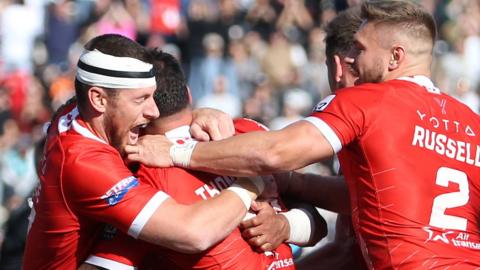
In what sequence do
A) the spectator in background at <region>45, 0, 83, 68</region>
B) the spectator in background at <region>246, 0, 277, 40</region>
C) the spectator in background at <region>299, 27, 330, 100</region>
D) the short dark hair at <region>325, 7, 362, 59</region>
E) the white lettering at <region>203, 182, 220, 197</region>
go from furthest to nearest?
the spectator in background at <region>246, 0, 277, 40</region>, the spectator in background at <region>299, 27, 330, 100</region>, the spectator in background at <region>45, 0, 83, 68</region>, the short dark hair at <region>325, 7, 362, 59</region>, the white lettering at <region>203, 182, 220, 197</region>

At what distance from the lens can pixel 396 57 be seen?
17.0ft

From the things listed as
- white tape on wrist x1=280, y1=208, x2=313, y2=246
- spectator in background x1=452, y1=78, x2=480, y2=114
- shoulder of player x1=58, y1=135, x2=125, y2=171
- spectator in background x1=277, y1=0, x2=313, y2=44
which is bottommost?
spectator in background x1=452, y1=78, x2=480, y2=114

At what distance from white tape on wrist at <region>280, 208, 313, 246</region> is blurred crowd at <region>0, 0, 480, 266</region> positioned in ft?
26.1

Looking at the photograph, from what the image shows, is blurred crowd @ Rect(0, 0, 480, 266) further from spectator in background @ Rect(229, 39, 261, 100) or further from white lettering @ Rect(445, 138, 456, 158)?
white lettering @ Rect(445, 138, 456, 158)

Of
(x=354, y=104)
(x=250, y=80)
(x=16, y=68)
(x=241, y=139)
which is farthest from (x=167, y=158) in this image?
(x=250, y=80)

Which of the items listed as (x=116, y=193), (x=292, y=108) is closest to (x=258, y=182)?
(x=116, y=193)

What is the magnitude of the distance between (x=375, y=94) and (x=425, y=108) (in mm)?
271

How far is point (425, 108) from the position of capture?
4988mm

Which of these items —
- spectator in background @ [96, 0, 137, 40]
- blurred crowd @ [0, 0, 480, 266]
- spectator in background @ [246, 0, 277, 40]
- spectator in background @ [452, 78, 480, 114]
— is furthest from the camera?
spectator in background @ [246, 0, 277, 40]

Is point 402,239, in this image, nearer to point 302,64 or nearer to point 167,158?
point 167,158

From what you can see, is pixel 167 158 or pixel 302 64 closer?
pixel 167 158

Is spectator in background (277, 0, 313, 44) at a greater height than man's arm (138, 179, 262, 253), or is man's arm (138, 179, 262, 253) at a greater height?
man's arm (138, 179, 262, 253)

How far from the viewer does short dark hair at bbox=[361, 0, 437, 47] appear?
204 inches

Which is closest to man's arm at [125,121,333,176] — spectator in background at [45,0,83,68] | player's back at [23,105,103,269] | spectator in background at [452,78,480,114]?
player's back at [23,105,103,269]
